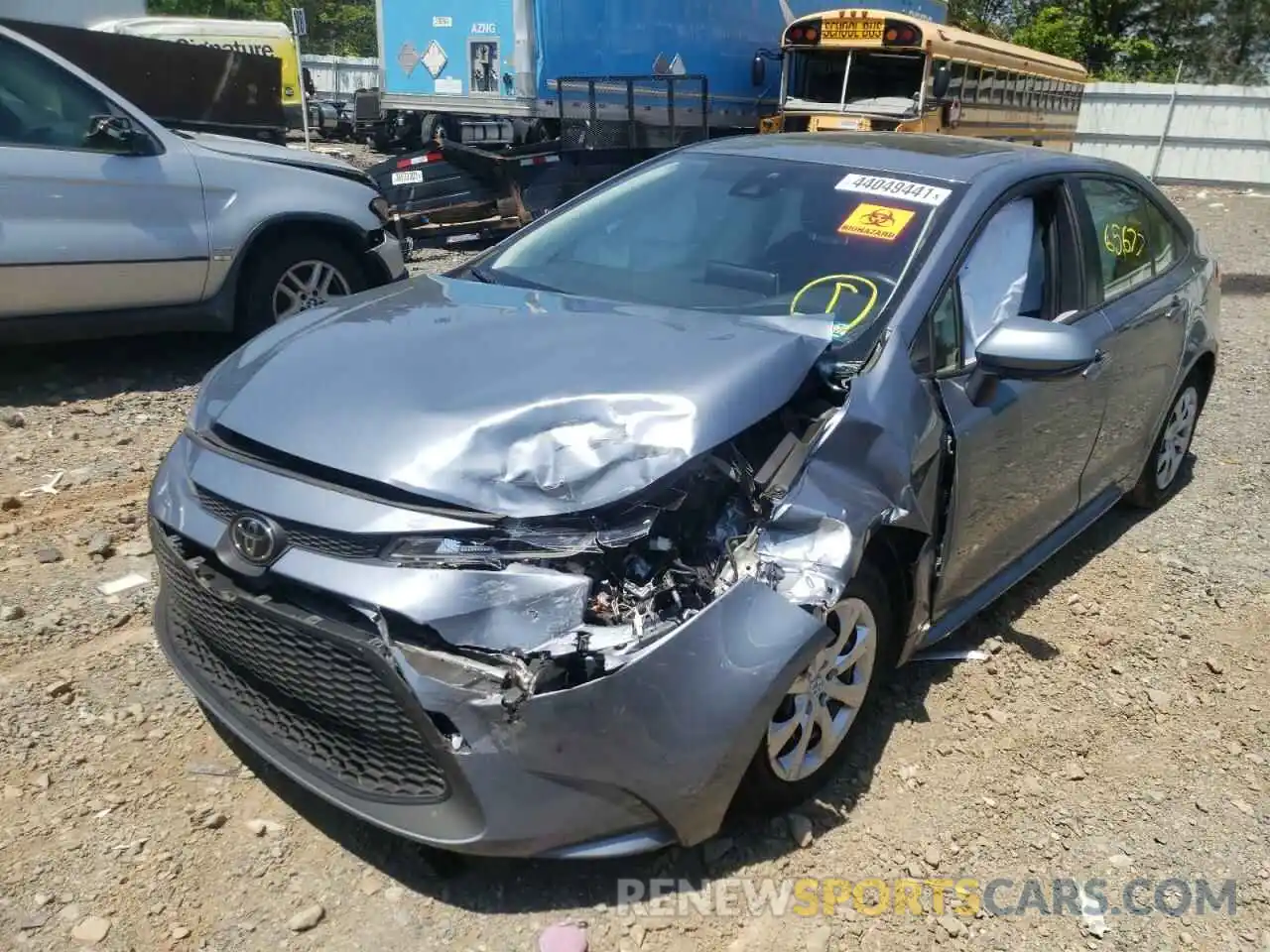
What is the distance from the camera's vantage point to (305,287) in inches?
242

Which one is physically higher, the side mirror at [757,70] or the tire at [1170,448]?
the side mirror at [757,70]

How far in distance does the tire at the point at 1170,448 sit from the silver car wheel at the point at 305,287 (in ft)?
14.2

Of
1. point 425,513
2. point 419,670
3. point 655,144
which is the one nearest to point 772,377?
point 425,513

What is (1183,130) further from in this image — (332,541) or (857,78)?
(332,541)

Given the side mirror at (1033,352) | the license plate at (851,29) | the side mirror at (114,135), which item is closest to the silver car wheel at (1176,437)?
the side mirror at (1033,352)

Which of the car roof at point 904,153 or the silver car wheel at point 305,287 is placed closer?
the car roof at point 904,153

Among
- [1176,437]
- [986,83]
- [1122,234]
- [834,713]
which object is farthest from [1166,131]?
[834,713]

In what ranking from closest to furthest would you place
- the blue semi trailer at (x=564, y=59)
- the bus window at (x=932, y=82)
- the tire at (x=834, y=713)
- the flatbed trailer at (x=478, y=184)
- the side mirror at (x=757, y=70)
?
the tire at (x=834, y=713) → the flatbed trailer at (x=478, y=184) → the blue semi trailer at (x=564, y=59) → the bus window at (x=932, y=82) → the side mirror at (x=757, y=70)

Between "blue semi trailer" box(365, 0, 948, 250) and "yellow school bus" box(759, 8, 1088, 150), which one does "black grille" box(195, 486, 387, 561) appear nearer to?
"blue semi trailer" box(365, 0, 948, 250)

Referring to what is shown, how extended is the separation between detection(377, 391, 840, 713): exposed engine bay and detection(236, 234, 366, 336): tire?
388 cm

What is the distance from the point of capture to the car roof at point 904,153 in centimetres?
339

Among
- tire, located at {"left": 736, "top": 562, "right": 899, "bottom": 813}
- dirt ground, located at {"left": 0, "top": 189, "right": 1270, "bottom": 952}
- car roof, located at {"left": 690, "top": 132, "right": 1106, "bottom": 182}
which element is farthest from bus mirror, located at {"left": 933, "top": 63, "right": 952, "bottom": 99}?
tire, located at {"left": 736, "top": 562, "right": 899, "bottom": 813}

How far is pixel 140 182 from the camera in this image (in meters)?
5.32

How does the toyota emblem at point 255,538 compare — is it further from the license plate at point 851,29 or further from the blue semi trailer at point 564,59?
the license plate at point 851,29
